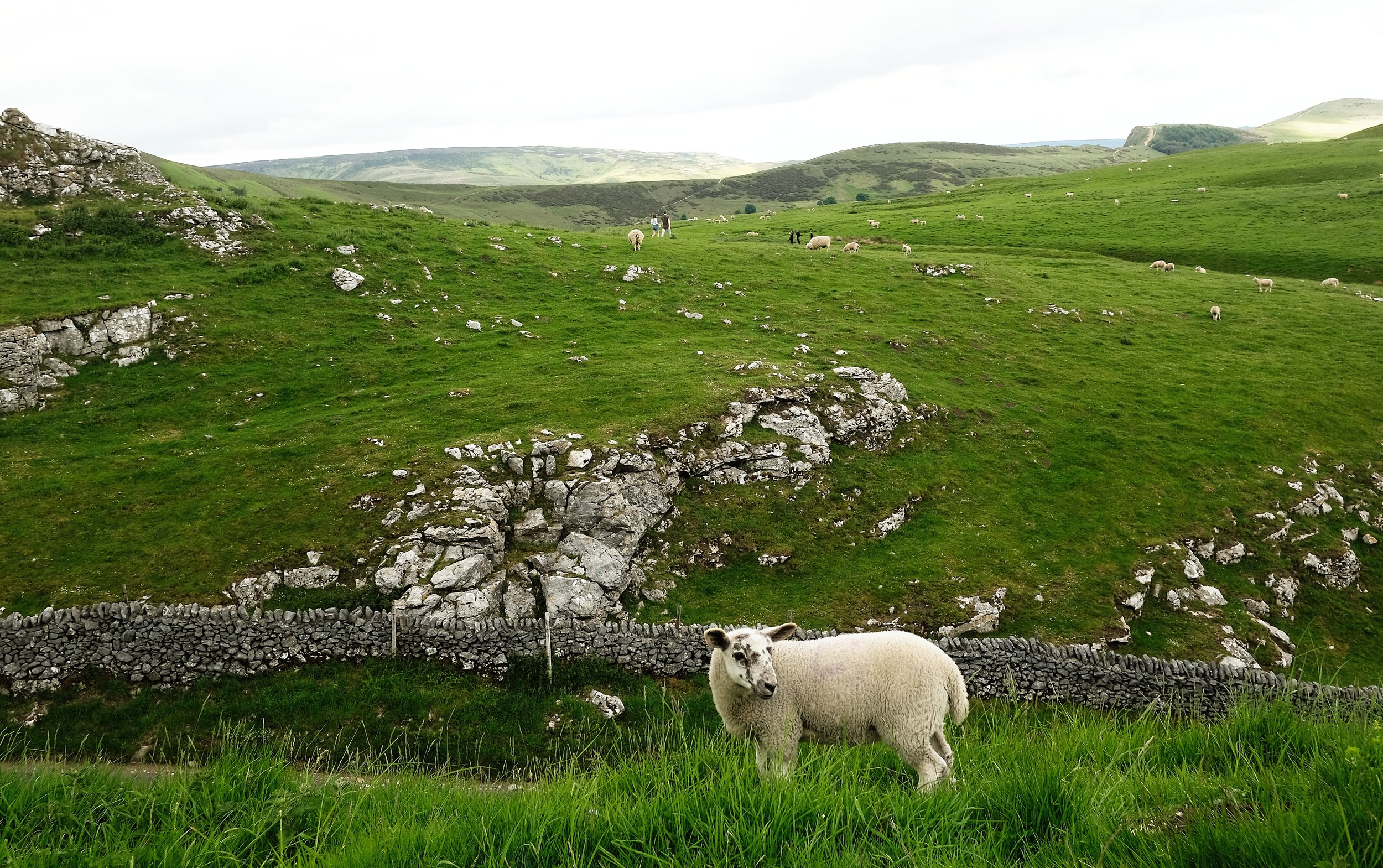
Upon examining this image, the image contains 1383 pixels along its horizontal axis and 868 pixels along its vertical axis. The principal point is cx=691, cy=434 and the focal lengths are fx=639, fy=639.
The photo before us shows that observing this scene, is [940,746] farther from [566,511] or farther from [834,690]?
[566,511]

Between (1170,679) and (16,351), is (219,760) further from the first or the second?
(16,351)

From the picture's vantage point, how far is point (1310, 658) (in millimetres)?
17734

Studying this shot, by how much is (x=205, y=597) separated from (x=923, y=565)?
19250 mm

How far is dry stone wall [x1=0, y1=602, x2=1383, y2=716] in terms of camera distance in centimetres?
1452

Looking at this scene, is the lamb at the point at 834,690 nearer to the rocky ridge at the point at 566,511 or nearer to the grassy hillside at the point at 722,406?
the grassy hillside at the point at 722,406

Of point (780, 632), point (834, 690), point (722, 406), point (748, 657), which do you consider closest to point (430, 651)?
point (780, 632)

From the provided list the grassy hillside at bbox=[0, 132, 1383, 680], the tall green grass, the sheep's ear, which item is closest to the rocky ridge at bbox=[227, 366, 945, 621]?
the grassy hillside at bbox=[0, 132, 1383, 680]

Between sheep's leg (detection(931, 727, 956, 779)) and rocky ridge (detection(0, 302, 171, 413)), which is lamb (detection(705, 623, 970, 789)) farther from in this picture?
rocky ridge (detection(0, 302, 171, 413))

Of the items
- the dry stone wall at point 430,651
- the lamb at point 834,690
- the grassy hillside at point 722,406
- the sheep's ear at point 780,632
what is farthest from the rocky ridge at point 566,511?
the lamb at point 834,690

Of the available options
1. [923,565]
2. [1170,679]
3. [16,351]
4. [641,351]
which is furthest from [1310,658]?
[16,351]

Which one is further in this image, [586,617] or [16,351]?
[16,351]

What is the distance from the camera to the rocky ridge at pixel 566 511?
16.7 m

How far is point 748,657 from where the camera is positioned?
8.19 m

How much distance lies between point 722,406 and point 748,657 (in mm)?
15989
